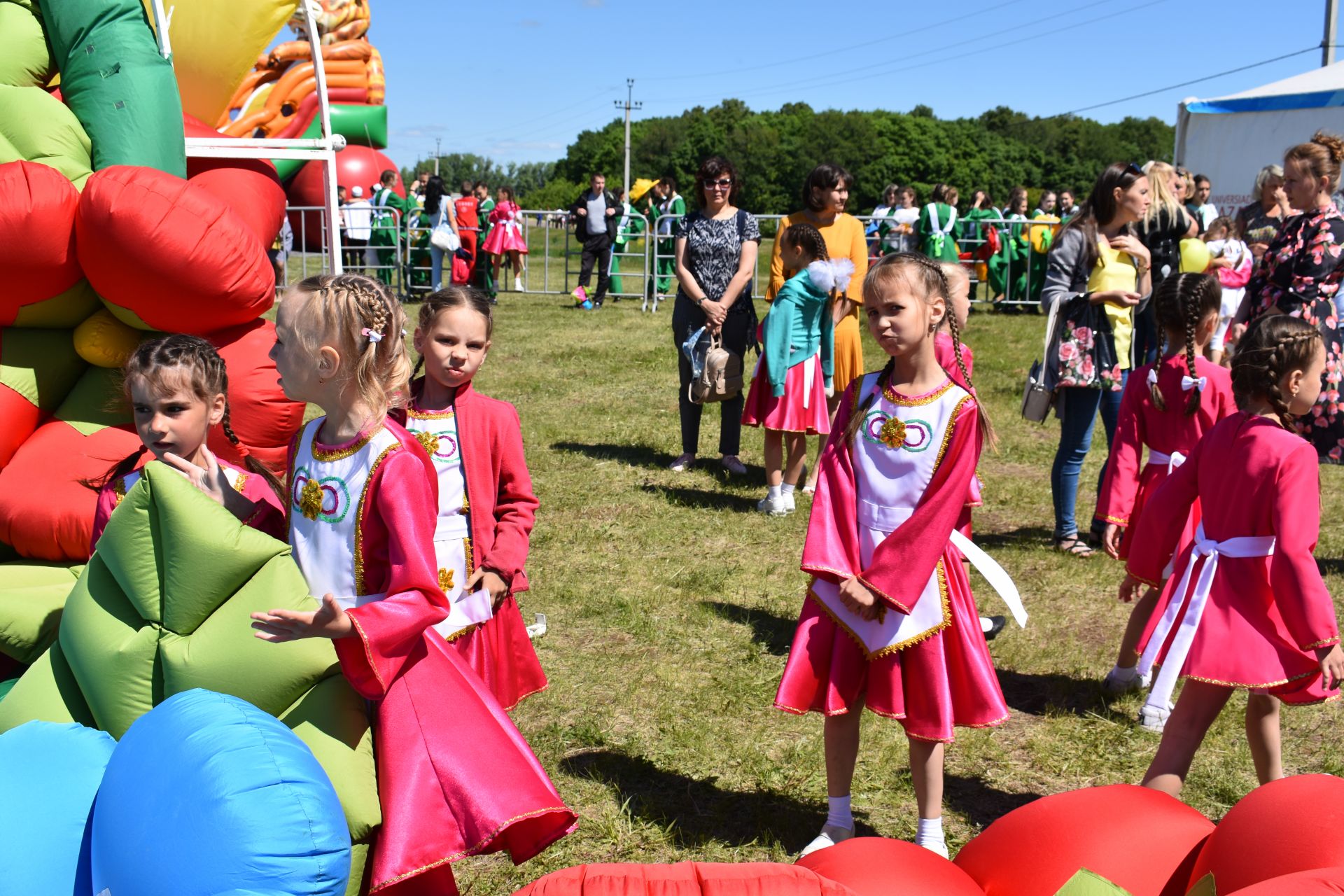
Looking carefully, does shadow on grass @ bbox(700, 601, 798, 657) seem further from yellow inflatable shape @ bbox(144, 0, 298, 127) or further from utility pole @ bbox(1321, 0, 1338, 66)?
utility pole @ bbox(1321, 0, 1338, 66)

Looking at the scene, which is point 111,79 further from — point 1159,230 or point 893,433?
point 1159,230

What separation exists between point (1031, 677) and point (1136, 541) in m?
1.23

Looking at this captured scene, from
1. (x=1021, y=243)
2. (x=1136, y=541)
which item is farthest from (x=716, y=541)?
(x=1021, y=243)

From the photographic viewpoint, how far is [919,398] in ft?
10.00

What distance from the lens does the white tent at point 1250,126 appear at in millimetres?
12789

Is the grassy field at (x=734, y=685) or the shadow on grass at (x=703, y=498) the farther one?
the shadow on grass at (x=703, y=498)

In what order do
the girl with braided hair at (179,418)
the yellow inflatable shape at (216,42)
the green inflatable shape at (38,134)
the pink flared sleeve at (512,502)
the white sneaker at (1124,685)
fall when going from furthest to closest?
the yellow inflatable shape at (216,42), the white sneaker at (1124,685), the green inflatable shape at (38,134), the pink flared sleeve at (512,502), the girl with braided hair at (179,418)

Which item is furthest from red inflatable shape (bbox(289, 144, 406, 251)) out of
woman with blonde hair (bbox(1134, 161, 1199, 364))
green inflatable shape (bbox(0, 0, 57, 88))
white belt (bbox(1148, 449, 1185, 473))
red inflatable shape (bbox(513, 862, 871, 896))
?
red inflatable shape (bbox(513, 862, 871, 896))

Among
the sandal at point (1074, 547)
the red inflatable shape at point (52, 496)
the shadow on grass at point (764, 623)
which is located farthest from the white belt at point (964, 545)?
the sandal at point (1074, 547)

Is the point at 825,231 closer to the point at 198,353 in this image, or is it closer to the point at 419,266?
the point at 198,353

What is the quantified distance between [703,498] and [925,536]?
407cm

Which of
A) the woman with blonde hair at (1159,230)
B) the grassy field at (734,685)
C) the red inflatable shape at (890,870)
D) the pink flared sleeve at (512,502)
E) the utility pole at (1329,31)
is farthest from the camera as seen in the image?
the utility pole at (1329,31)

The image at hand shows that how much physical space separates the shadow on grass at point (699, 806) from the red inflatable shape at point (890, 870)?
1036 mm

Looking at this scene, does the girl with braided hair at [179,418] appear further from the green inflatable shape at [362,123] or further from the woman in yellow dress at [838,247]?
the green inflatable shape at [362,123]
